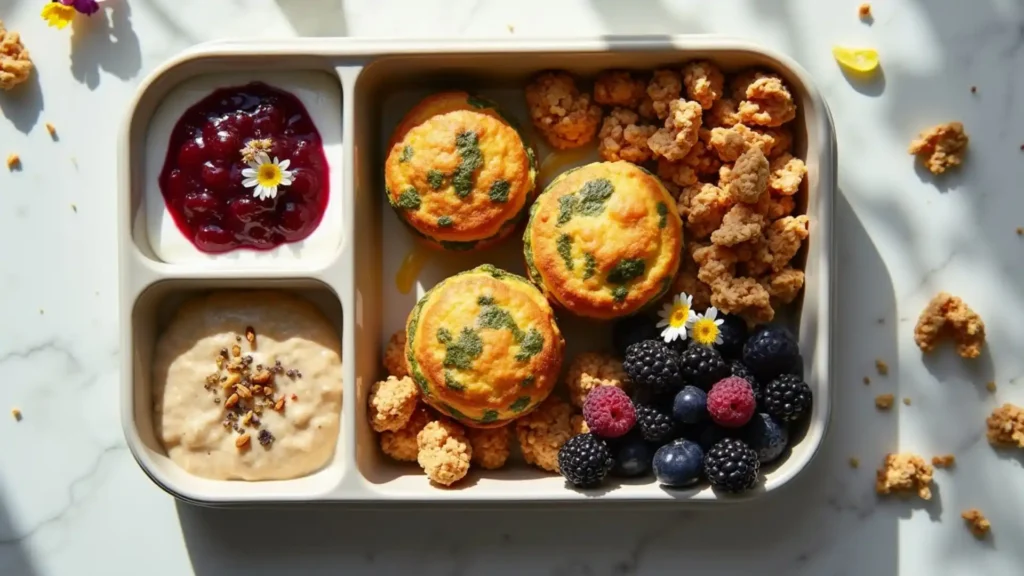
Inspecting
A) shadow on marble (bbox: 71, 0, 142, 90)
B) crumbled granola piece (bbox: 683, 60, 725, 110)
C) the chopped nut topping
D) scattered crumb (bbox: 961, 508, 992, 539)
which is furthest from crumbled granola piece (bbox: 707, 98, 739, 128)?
shadow on marble (bbox: 71, 0, 142, 90)

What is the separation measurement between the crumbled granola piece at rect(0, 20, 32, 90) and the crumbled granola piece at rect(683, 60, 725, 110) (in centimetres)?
185

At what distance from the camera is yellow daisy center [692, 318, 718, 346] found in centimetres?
250

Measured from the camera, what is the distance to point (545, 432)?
259 cm

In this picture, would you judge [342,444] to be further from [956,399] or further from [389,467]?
[956,399]

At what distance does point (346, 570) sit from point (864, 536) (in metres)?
1.47

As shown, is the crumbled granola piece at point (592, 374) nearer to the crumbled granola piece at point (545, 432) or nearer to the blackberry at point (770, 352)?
the crumbled granola piece at point (545, 432)

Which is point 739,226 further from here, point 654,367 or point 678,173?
point 654,367

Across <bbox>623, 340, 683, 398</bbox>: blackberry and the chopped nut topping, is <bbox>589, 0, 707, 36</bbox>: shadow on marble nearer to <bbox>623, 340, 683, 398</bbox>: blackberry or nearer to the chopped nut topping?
<bbox>623, 340, 683, 398</bbox>: blackberry

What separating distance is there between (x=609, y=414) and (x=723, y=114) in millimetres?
849

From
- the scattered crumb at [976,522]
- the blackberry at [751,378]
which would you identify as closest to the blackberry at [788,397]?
the blackberry at [751,378]

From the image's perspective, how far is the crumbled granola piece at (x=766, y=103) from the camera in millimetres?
2463

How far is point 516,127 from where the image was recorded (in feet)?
8.61

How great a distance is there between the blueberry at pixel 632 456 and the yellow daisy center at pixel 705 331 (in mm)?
304

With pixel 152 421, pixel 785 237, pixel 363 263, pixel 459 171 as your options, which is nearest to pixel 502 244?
pixel 459 171
